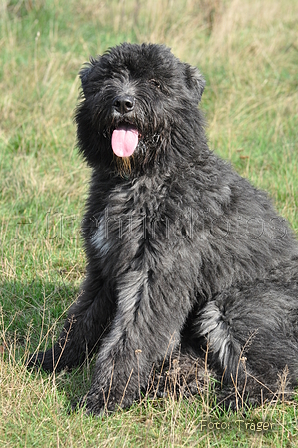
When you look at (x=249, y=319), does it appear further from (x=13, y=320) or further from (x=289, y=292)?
(x=13, y=320)

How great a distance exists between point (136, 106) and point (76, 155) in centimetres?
353

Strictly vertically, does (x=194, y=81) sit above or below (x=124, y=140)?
above

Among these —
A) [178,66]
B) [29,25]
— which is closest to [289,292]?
[178,66]

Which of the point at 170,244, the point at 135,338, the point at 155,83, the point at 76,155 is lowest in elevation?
the point at 135,338

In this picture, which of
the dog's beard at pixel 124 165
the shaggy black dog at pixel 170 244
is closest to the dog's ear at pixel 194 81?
the shaggy black dog at pixel 170 244

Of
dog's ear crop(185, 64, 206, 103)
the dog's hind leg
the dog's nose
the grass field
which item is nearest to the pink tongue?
the dog's nose

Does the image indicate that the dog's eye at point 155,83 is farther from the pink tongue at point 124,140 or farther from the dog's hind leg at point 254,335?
the dog's hind leg at point 254,335

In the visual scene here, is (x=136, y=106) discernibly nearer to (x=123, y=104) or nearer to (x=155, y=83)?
(x=123, y=104)

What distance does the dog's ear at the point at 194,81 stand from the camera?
14.8 ft

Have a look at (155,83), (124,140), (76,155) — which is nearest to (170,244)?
(124,140)

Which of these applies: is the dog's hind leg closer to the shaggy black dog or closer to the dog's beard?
the shaggy black dog

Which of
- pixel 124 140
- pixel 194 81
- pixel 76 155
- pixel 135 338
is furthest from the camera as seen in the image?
pixel 76 155

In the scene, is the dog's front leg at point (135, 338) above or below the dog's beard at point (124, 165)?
below

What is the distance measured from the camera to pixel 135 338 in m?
4.02
